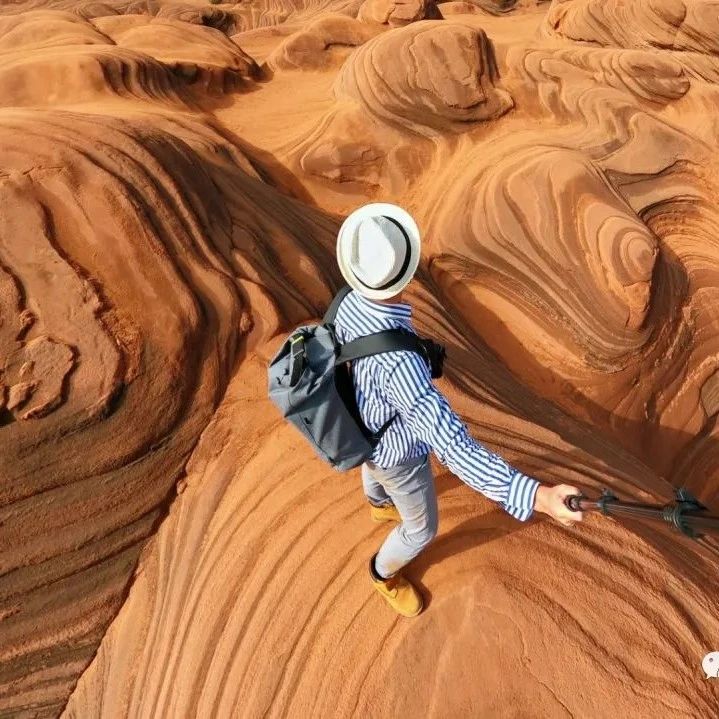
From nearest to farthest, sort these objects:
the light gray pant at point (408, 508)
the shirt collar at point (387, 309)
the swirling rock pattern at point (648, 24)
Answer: the shirt collar at point (387, 309) → the light gray pant at point (408, 508) → the swirling rock pattern at point (648, 24)

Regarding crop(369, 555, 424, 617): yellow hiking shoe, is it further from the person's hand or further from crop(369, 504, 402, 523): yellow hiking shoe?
the person's hand

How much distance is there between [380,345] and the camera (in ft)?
4.55

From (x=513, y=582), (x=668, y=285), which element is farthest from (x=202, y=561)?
(x=668, y=285)

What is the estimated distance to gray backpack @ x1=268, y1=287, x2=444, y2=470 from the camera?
55.7 inches

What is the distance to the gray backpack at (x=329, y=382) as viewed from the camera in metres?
1.42

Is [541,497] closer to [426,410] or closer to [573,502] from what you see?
[573,502]

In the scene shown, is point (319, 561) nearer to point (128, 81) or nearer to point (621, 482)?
point (621, 482)

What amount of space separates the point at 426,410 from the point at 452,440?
0.11 metres

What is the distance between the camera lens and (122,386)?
2.31m

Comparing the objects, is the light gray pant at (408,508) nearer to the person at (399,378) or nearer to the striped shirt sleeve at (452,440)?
the person at (399,378)

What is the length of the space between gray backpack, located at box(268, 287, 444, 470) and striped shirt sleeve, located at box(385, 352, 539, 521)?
7 cm

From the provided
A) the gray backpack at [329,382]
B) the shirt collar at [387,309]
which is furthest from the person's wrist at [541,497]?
the shirt collar at [387,309]

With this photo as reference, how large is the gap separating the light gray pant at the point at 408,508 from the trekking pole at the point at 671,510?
1.76 ft

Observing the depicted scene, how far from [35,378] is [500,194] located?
162 inches
